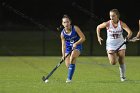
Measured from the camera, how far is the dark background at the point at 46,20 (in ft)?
104

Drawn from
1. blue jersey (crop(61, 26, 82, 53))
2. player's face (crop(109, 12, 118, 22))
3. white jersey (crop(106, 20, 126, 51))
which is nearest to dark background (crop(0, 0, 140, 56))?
white jersey (crop(106, 20, 126, 51))

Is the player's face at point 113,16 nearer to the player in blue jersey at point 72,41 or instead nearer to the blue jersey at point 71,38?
the player in blue jersey at point 72,41

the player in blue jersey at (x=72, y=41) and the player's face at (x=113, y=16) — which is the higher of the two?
the player's face at (x=113, y=16)

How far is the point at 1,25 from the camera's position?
3294 centimetres

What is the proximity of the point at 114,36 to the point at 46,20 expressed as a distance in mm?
23439

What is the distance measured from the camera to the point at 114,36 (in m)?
14.0

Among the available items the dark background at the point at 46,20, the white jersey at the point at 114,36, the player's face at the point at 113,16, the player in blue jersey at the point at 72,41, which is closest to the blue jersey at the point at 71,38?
the player in blue jersey at the point at 72,41

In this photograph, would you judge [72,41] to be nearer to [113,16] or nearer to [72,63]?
[72,63]

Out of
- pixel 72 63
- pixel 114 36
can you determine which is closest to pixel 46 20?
pixel 114 36

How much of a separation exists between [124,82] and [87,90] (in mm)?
1996

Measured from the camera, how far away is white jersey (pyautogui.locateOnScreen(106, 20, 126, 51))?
13.9 metres

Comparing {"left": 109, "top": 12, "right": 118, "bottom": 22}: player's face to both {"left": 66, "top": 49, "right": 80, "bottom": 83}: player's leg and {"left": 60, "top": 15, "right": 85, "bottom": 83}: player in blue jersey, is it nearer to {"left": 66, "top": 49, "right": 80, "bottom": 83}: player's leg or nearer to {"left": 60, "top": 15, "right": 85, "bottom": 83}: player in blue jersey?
{"left": 60, "top": 15, "right": 85, "bottom": 83}: player in blue jersey

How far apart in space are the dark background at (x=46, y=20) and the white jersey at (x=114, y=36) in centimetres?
1591

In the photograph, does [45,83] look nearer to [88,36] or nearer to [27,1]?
[88,36]
